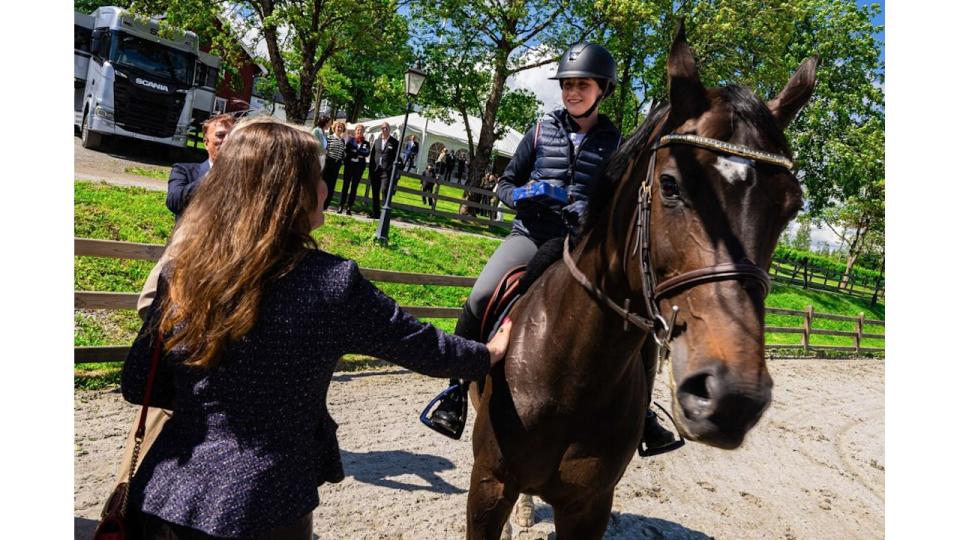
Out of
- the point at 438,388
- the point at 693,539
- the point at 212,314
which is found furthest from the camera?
the point at 438,388

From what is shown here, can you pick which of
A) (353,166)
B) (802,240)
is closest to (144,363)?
(353,166)

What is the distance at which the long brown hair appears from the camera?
5.16 feet

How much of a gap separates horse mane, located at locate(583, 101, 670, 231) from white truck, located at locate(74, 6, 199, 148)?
17.2 meters

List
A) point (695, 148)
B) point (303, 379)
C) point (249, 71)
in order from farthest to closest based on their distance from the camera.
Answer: point (249, 71)
point (695, 148)
point (303, 379)

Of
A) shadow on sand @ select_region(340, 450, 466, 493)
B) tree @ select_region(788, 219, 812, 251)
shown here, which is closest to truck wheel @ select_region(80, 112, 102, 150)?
shadow on sand @ select_region(340, 450, 466, 493)

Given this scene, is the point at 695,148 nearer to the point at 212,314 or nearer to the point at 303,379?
the point at 303,379

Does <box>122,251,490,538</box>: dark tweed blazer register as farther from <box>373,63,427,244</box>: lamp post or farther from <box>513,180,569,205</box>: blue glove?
<box>373,63,427,244</box>: lamp post

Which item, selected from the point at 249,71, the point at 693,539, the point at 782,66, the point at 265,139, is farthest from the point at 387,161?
the point at 249,71

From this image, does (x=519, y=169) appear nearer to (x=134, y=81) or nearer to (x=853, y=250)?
(x=134, y=81)

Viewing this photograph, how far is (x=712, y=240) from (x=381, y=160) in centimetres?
1408

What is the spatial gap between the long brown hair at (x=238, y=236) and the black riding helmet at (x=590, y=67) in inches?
73.7

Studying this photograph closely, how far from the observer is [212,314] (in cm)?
158

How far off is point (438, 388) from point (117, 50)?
14998 mm

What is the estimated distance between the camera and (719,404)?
1521 millimetres
